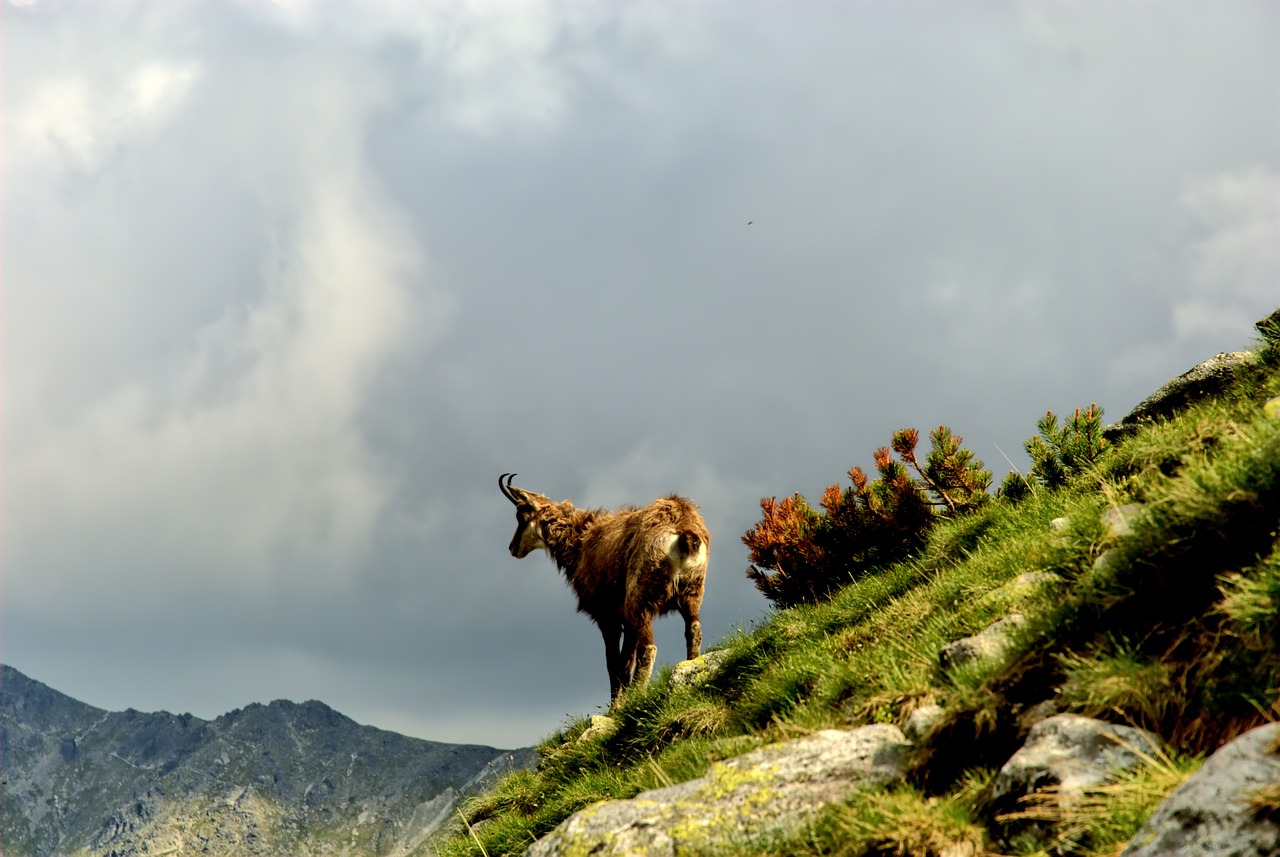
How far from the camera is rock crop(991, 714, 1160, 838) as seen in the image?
4.45 meters

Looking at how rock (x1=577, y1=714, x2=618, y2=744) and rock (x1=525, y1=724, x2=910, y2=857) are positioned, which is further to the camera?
rock (x1=577, y1=714, x2=618, y2=744)

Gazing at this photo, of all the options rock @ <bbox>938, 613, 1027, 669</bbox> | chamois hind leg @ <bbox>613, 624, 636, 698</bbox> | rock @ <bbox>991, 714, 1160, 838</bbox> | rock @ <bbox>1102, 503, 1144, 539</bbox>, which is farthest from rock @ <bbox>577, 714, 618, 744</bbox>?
rock @ <bbox>991, 714, 1160, 838</bbox>

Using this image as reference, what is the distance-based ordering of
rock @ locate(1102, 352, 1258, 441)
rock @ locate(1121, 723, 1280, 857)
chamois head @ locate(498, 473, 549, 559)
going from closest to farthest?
rock @ locate(1121, 723, 1280, 857)
rock @ locate(1102, 352, 1258, 441)
chamois head @ locate(498, 473, 549, 559)

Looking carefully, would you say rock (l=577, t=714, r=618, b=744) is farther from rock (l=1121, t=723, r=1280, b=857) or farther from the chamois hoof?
rock (l=1121, t=723, r=1280, b=857)

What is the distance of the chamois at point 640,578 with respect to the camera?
1389 centimetres

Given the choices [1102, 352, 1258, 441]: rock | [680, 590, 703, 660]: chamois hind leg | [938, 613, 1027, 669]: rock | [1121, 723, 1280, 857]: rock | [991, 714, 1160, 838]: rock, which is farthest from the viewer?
[680, 590, 703, 660]: chamois hind leg

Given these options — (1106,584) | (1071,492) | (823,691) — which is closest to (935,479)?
(1071,492)

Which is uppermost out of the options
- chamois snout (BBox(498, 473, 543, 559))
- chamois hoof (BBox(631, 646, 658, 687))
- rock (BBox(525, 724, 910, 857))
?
chamois snout (BBox(498, 473, 543, 559))

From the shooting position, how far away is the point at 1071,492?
10.2 meters

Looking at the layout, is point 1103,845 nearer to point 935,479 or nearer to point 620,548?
point 935,479

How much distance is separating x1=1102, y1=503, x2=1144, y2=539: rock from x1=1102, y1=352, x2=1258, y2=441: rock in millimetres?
3635

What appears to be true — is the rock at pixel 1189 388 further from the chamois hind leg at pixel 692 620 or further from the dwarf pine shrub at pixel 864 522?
the chamois hind leg at pixel 692 620

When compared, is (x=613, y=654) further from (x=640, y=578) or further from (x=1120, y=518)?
(x=1120, y=518)

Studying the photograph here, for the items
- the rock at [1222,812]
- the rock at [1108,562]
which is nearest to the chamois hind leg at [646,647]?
the rock at [1108,562]
